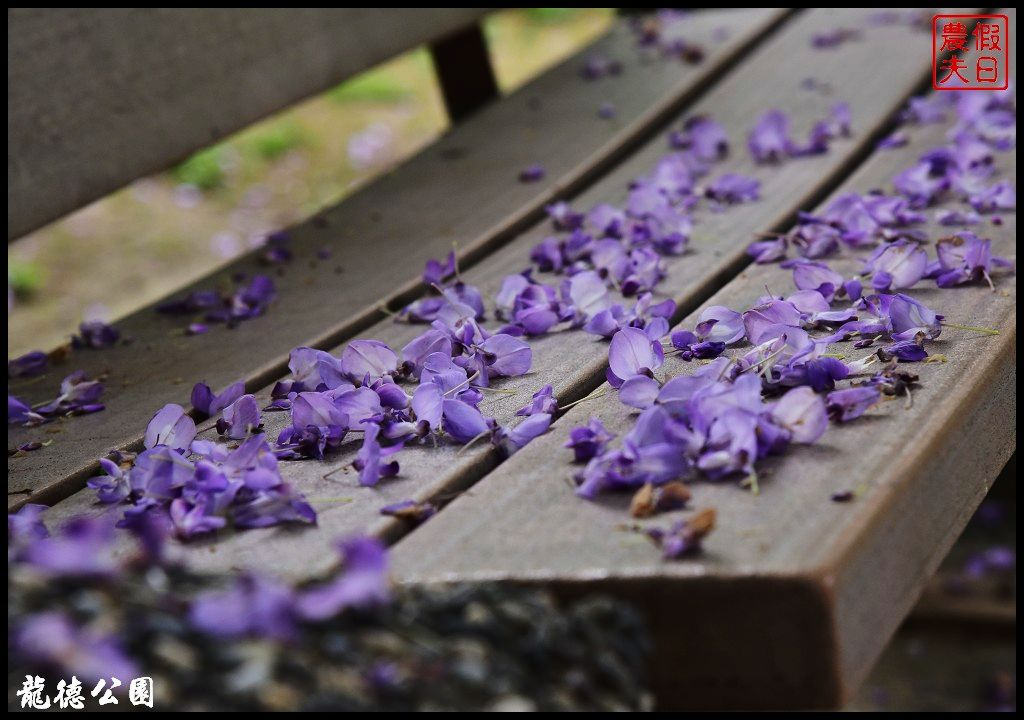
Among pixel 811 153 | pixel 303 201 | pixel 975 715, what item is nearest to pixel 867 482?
pixel 811 153

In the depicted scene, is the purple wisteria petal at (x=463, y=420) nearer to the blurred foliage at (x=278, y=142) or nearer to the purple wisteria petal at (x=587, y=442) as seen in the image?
the purple wisteria petal at (x=587, y=442)

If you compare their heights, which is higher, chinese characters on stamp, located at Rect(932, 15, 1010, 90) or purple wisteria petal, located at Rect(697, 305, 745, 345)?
purple wisteria petal, located at Rect(697, 305, 745, 345)

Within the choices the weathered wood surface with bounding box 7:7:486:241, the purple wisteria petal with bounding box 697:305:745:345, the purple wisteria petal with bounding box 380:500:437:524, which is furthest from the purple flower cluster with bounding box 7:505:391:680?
the weathered wood surface with bounding box 7:7:486:241

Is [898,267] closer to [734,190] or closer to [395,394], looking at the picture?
[734,190]

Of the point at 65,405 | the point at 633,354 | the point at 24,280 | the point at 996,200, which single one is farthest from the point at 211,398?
the point at 24,280

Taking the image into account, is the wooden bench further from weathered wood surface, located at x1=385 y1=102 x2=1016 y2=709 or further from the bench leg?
the bench leg

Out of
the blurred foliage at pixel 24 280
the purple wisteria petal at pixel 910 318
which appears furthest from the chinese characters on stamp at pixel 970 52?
the blurred foliage at pixel 24 280

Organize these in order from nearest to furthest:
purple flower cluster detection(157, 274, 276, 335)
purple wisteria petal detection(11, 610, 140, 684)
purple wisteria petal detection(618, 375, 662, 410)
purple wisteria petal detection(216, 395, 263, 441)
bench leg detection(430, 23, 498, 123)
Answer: purple wisteria petal detection(11, 610, 140, 684) → purple wisteria petal detection(618, 375, 662, 410) → purple wisteria petal detection(216, 395, 263, 441) → purple flower cluster detection(157, 274, 276, 335) → bench leg detection(430, 23, 498, 123)

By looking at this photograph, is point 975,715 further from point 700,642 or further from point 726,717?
point 700,642
